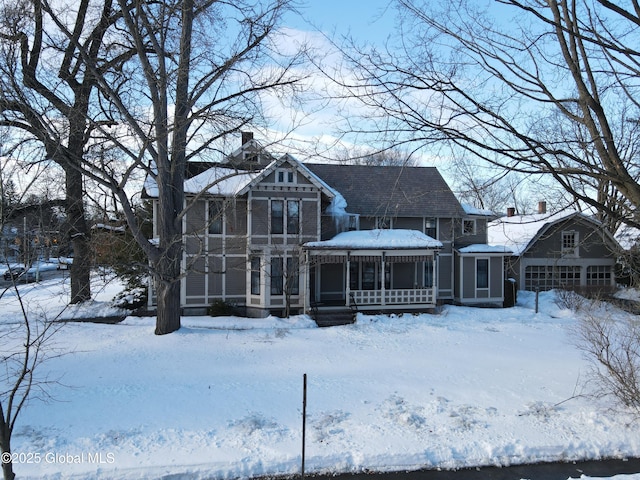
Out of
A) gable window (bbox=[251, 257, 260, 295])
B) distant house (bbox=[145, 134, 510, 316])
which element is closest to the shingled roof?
distant house (bbox=[145, 134, 510, 316])

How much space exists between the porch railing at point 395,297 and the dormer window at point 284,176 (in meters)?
5.72

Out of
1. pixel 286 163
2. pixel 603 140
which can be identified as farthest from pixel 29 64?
pixel 603 140

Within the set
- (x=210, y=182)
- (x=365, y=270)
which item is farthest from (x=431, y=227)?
(x=210, y=182)

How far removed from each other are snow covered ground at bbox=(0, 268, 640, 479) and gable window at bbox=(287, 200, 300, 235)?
5.90 meters

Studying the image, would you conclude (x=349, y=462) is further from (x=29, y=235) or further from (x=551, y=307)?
(x=551, y=307)

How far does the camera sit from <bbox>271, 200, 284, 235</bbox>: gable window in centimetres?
1945

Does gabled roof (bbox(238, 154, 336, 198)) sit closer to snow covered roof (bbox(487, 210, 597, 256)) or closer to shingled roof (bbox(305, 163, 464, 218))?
shingled roof (bbox(305, 163, 464, 218))

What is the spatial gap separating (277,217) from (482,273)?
11187 mm

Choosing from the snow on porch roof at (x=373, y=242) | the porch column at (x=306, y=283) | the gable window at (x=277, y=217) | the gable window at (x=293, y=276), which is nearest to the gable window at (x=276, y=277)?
the gable window at (x=293, y=276)

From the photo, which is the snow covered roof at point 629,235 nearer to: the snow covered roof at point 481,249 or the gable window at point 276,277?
the snow covered roof at point 481,249

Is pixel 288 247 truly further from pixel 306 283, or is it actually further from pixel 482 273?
pixel 482 273

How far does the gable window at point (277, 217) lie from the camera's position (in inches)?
766

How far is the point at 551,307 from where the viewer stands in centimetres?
2189

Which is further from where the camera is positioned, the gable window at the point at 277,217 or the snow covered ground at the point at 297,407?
the gable window at the point at 277,217
